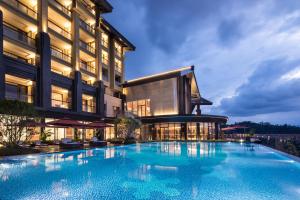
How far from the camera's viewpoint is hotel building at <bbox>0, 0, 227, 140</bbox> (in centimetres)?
2075

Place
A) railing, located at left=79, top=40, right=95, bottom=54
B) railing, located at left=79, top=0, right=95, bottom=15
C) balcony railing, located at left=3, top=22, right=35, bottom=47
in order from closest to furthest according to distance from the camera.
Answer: balcony railing, located at left=3, top=22, right=35, bottom=47 → railing, located at left=79, top=40, right=95, bottom=54 → railing, located at left=79, top=0, right=95, bottom=15

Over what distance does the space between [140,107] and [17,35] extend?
21.3 m

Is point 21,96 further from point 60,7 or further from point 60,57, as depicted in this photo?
point 60,7

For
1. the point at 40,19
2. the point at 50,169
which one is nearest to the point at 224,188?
the point at 50,169

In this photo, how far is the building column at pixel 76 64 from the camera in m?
26.1

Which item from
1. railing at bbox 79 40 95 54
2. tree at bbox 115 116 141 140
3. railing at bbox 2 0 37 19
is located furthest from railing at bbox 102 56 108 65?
railing at bbox 2 0 37 19

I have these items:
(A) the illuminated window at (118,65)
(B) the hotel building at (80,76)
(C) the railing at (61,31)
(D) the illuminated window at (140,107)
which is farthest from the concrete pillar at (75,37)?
(D) the illuminated window at (140,107)

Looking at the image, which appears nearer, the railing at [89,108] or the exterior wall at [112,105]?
the railing at [89,108]

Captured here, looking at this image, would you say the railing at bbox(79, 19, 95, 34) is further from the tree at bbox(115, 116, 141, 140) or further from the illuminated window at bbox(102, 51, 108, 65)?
the tree at bbox(115, 116, 141, 140)

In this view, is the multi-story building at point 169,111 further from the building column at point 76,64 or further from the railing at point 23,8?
the railing at point 23,8

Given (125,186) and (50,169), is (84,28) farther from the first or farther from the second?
(125,186)

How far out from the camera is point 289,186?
7750mm

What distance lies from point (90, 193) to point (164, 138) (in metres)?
29.2

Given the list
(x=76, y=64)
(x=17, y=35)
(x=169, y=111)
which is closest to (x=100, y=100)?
(x=76, y=64)
